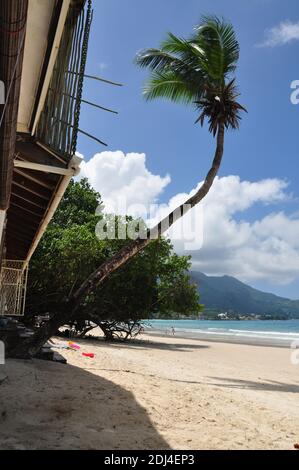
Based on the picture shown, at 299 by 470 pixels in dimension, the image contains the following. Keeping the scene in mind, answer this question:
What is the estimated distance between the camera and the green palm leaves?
1239 centimetres

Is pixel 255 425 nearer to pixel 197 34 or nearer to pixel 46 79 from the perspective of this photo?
pixel 46 79

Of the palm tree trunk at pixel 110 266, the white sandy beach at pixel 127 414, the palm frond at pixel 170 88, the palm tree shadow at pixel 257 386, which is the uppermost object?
the palm frond at pixel 170 88

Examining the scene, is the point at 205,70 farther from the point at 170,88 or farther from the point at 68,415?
the point at 68,415

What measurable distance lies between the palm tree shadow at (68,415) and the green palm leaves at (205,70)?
8691 millimetres

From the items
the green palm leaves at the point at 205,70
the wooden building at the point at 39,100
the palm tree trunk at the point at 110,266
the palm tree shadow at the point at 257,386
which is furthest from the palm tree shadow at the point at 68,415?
the green palm leaves at the point at 205,70

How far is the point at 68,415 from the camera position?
4738 mm

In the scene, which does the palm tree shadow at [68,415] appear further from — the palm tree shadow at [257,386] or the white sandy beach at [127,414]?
the palm tree shadow at [257,386]

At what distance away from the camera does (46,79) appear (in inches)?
158

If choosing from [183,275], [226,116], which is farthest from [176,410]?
[183,275]

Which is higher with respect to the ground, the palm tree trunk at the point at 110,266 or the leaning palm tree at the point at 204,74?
the leaning palm tree at the point at 204,74

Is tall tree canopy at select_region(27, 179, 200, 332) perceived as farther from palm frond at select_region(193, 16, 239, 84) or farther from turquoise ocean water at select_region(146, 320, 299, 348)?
palm frond at select_region(193, 16, 239, 84)

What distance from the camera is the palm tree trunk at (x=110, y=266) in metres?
8.13

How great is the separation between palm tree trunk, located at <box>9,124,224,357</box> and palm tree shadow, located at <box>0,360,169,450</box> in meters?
1.13

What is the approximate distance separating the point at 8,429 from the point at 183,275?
1984 cm
